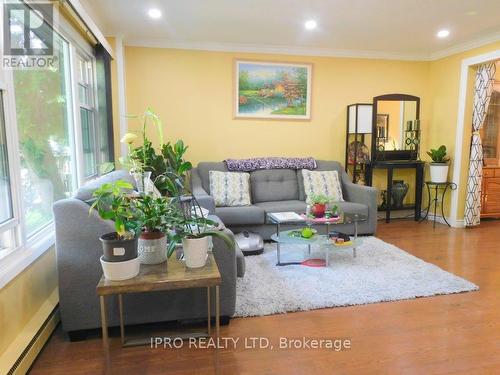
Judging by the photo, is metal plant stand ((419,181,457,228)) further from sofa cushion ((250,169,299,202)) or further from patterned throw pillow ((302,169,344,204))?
sofa cushion ((250,169,299,202))

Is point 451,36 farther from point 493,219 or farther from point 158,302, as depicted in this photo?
point 158,302

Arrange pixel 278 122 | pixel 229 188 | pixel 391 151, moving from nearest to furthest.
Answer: pixel 229 188 < pixel 278 122 < pixel 391 151

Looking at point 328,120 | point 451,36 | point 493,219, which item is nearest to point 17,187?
point 328,120

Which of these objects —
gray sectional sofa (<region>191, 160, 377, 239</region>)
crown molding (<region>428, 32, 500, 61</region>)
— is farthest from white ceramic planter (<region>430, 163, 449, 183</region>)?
Answer: crown molding (<region>428, 32, 500, 61</region>)

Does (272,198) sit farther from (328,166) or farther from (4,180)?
(4,180)

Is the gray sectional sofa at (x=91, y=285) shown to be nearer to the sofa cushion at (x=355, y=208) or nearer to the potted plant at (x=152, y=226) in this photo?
the potted plant at (x=152, y=226)

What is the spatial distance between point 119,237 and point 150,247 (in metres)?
0.17

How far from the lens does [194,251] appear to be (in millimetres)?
1633

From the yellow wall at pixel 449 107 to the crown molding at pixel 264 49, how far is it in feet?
1.35

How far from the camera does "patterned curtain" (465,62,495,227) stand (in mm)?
4273

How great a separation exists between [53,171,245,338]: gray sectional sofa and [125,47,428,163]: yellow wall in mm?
2574

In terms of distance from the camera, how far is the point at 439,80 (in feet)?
15.9

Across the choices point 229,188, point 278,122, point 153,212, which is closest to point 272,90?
point 278,122

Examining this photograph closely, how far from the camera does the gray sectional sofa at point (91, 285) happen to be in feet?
5.98
